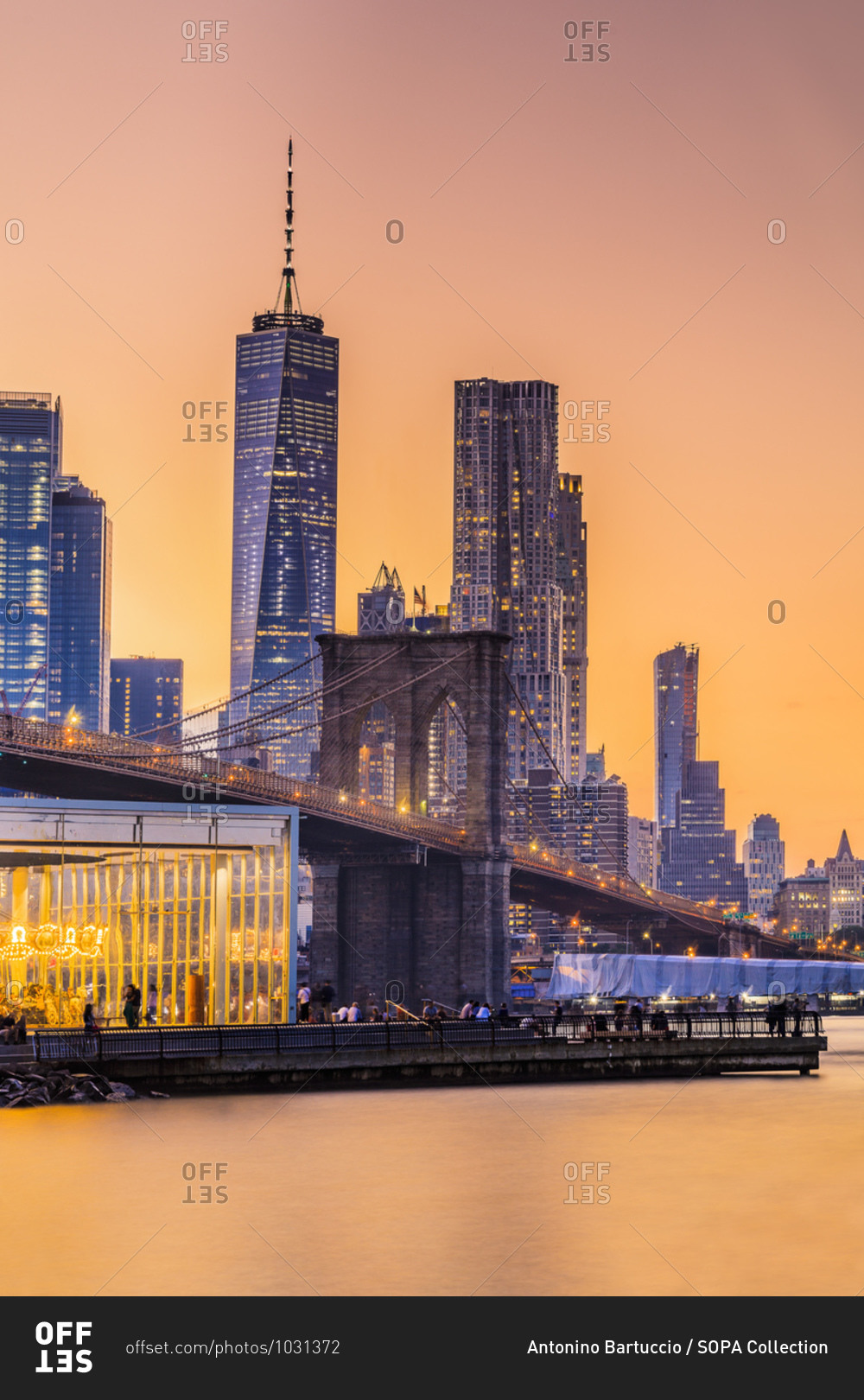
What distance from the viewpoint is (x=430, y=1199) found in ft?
64.7

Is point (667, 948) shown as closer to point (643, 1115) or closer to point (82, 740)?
point (82, 740)

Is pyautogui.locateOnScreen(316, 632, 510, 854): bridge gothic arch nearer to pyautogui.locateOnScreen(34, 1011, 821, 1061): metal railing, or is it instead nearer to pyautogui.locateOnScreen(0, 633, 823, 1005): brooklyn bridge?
pyautogui.locateOnScreen(0, 633, 823, 1005): brooklyn bridge

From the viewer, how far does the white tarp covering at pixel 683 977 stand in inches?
3713

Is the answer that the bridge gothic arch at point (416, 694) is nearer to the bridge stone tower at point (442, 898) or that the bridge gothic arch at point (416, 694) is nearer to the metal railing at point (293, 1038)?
the bridge stone tower at point (442, 898)

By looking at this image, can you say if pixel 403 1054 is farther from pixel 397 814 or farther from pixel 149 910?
pixel 397 814

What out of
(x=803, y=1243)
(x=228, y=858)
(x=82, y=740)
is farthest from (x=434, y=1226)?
(x=82, y=740)

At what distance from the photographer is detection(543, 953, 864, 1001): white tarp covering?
309 feet

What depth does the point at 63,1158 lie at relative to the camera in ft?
72.4

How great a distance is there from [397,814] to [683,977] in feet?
58.7
